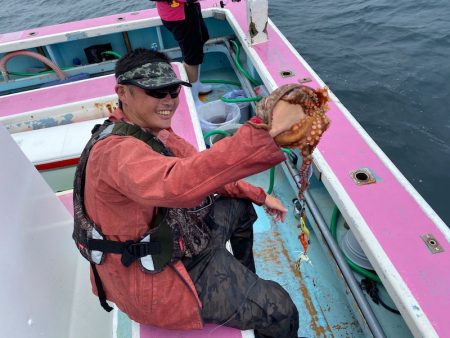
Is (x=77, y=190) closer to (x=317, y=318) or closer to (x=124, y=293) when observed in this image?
(x=124, y=293)

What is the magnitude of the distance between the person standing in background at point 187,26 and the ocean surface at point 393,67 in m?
1.12

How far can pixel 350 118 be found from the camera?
106 inches

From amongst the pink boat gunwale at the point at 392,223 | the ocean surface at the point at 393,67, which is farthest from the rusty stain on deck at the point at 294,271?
the ocean surface at the point at 393,67

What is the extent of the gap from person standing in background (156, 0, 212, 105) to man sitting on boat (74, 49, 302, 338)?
2.51 m

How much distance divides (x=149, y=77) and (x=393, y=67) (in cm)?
542

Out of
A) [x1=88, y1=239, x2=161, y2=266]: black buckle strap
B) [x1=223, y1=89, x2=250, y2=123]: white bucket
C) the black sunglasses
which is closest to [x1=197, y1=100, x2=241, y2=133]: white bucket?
[x1=223, y1=89, x2=250, y2=123]: white bucket

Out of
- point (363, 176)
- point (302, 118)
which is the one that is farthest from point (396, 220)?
point (302, 118)

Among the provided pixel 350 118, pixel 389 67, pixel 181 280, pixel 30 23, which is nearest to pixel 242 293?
pixel 181 280

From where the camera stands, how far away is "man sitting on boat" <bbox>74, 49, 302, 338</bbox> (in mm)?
1117

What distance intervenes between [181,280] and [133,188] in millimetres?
632

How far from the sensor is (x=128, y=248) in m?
1.52

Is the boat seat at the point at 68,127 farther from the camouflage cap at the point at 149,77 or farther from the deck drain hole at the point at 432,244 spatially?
the deck drain hole at the point at 432,244

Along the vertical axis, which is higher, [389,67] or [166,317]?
[166,317]

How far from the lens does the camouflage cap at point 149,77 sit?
5.01 ft
